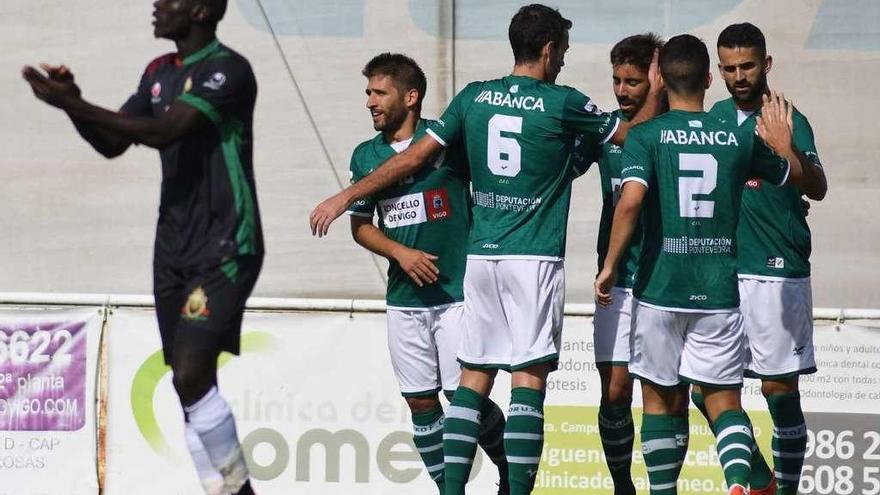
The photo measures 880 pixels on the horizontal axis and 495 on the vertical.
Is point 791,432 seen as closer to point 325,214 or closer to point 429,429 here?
point 429,429

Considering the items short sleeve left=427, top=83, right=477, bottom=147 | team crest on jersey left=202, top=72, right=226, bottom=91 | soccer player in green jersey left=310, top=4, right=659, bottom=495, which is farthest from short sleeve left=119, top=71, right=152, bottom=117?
short sleeve left=427, top=83, right=477, bottom=147

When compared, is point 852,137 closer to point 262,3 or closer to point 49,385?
point 262,3

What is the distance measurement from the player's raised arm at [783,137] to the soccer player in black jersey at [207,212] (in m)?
2.21

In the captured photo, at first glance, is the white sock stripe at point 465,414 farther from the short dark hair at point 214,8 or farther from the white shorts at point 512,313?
the short dark hair at point 214,8

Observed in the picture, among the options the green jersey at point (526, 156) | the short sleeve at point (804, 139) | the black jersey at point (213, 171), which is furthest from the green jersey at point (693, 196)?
the black jersey at point (213, 171)

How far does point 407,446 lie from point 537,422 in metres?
2.32

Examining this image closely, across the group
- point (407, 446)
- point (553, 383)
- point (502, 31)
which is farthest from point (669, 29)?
point (407, 446)

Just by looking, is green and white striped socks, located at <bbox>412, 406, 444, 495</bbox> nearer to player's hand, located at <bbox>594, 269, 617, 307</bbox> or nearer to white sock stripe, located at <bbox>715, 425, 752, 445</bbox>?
player's hand, located at <bbox>594, 269, 617, 307</bbox>

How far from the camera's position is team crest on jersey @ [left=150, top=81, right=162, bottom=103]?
5559mm

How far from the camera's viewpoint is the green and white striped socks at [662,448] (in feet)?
21.5

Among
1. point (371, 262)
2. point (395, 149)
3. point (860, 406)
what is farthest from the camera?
point (371, 262)

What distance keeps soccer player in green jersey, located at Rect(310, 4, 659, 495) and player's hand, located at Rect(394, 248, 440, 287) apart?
311 mm

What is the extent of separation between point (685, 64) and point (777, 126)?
462 mm

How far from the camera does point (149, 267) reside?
9.25m
